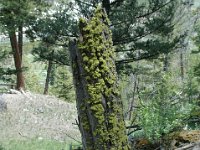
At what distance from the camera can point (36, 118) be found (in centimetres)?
2075

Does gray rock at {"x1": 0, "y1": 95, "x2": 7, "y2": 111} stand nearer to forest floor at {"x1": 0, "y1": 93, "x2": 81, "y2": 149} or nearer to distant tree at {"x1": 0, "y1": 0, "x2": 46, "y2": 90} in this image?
forest floor at {"x1": 0, "y1": 93, "x2": 81, "y2": 149}

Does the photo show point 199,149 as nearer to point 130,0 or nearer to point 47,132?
point 130,0

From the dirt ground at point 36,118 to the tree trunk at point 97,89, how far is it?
49.6ft

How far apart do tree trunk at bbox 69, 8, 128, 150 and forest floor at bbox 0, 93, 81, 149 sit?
15108 millimetres

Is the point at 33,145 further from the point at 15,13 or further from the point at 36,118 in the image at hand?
the point at 15,13

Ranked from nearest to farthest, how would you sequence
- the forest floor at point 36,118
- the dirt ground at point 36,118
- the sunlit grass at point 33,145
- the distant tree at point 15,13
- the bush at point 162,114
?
the bush at point 162,114, the sunlit grass at point 33,145, the forest floor at point 36,118, the dirt ground at point 36,118, the distant tree at point 15,13

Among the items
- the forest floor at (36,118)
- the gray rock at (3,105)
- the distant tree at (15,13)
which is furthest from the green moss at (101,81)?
the gray rock at (3,105)

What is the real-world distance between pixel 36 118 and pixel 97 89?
18.9 meters

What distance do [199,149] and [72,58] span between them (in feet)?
2.97

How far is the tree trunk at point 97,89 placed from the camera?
224 centimetres

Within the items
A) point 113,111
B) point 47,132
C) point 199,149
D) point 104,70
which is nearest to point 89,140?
point 113,111

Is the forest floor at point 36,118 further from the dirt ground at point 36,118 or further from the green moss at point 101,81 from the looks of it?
the green moss at point 101,81

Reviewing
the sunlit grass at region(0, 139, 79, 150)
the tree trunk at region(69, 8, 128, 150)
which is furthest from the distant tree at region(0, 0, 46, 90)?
the tree trunk at region(69, 8, 128, 150)

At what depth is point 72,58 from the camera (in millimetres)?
2305
